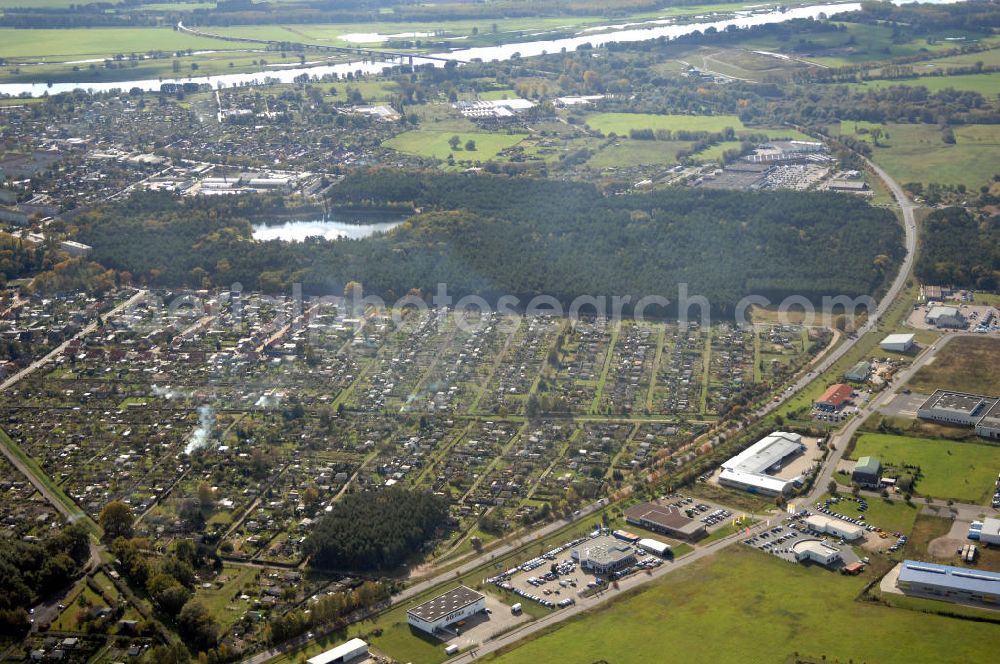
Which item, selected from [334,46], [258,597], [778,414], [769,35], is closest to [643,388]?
[778,414]

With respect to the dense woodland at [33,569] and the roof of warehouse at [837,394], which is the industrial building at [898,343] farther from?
the dense woodland at [33,569]

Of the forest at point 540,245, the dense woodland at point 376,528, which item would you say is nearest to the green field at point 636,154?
the forest at point 540,245

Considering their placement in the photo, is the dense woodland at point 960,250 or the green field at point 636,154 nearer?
the dense woodland at point 960,250

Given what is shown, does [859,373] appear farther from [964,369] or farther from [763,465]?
[763,465]

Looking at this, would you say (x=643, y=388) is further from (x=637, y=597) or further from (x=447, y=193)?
(x=447, y=193)

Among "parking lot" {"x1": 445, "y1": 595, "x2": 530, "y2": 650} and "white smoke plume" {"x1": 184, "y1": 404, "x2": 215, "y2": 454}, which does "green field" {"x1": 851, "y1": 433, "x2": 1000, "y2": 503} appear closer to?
"parking lot" {"x1": 445, "y1": 595, "x2": 530, "y2": 650}

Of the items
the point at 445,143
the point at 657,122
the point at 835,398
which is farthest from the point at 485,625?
the point at 657,122

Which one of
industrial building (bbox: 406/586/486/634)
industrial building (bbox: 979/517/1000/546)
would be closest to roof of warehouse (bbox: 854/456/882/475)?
industrial building (bbox: 979/517/1000/546)
